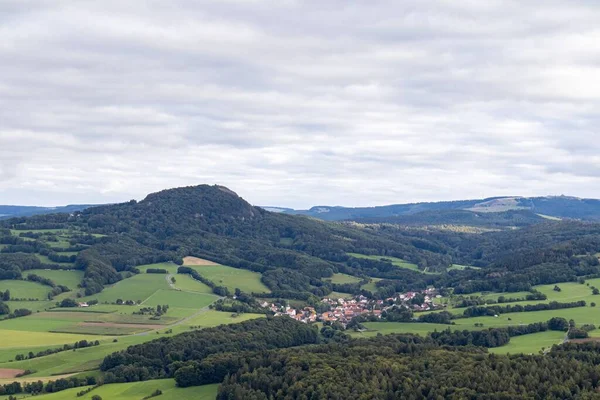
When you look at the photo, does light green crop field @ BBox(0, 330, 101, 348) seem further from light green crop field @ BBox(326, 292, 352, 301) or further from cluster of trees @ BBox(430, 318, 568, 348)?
light green crop field @ BBox(326, 292, 352, 301)

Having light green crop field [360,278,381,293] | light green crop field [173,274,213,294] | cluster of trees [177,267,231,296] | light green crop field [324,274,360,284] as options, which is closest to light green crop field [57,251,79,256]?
cluster of trees [177,267,231,296]

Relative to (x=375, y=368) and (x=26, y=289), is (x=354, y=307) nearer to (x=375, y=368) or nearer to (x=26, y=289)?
(x=26, y=289)

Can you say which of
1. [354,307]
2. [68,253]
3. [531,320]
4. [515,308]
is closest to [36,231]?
[68,253]

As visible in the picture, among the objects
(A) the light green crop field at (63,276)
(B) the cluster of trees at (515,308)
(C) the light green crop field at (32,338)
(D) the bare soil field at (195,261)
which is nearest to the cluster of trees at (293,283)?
(D) the bare soil field at (195,261)

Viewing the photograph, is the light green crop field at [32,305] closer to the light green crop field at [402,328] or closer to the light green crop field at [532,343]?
the light green crop field at [402,328]

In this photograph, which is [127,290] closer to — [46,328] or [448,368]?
[46,328]

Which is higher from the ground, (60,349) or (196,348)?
(196,348)

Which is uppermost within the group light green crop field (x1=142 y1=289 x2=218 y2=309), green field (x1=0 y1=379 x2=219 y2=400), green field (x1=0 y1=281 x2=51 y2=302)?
green field (x1=0 y1=281 x2=51 y2=302)

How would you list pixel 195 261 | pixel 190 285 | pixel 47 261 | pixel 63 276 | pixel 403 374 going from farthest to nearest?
1. pixel 195 261
2. pixel 47 261
3. pixel 190 285
4. pixel 63 276
5. pixel 403 374
